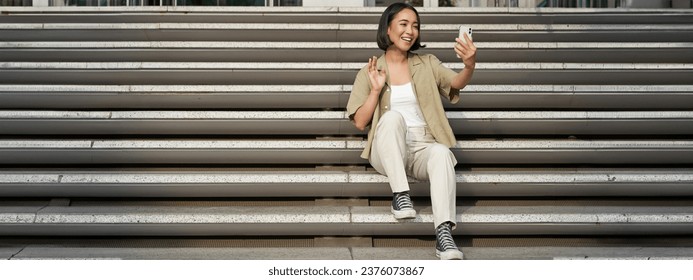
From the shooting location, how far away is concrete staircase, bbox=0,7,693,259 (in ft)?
12.3

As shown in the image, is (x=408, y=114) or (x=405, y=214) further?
(x=408, y=114)

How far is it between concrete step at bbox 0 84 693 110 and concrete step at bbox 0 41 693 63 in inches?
22.6

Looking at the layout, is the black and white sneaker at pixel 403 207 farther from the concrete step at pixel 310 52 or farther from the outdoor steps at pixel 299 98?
the concrete step at pixel 310 52

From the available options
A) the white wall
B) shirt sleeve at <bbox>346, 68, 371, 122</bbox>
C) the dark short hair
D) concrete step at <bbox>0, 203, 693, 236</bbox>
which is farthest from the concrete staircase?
the white wall

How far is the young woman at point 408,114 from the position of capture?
351 centimetres

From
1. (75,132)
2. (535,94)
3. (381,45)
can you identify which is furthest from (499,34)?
(75,132)

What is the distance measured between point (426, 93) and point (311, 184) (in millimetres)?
681

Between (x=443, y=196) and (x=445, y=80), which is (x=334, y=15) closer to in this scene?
(x=445, y=80)

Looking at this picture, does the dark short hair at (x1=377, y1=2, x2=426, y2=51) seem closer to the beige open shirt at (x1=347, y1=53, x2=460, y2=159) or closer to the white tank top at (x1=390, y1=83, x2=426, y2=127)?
the beige open shirt at (x1=347, y1=53, x2=460, y2=159)

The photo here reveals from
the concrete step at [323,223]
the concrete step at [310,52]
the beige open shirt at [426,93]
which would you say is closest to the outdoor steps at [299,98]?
the concrete step at [310,52]

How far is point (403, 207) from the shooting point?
3.59 m

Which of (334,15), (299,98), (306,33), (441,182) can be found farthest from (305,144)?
(334,15)

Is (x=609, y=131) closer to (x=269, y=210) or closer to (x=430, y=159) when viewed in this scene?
(x=430, y=159)

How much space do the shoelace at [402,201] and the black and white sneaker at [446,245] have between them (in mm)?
199
